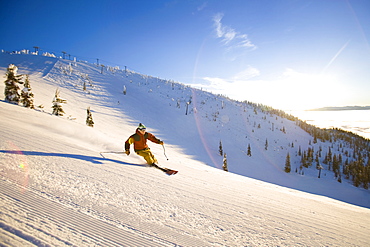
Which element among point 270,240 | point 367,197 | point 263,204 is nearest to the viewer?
point 270,240

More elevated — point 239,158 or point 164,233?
point 164,233

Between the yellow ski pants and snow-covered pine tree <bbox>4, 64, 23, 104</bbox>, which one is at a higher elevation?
snow-covered pine tree <bbox>4, 64, 23, 104</bbox>

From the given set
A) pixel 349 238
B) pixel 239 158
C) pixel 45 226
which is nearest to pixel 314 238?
pixel 349 238

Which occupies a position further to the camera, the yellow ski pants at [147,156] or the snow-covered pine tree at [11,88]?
the snow-covered pine tree at [11,88]

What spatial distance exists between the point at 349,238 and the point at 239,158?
42.4 meters

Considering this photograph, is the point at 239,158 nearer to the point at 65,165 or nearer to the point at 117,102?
the point at 117,102

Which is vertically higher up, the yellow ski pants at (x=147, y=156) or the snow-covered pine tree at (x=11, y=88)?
the snow-covered pine tree at (x=11, y=88)

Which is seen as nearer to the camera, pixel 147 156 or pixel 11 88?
pixel 147 156

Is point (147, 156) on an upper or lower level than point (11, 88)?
lower

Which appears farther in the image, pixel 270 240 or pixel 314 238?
pixel 314 238

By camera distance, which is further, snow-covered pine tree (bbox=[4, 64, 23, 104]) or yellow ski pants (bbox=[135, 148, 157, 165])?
snow-covered pine tree (bbox=[4, 64, 23, 104])

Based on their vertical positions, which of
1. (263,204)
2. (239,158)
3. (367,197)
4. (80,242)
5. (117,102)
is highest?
(117,102)

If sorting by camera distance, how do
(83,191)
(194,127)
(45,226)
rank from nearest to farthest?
(45,226) < (83,191) < (194,127)

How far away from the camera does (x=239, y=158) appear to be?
140 ft
